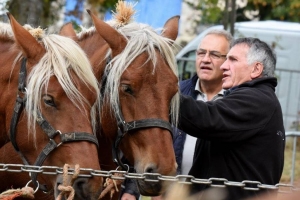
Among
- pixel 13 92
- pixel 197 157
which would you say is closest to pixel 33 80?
pixel 13 92

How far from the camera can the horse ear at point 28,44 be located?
4941 millimetres

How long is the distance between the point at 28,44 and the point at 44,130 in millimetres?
543

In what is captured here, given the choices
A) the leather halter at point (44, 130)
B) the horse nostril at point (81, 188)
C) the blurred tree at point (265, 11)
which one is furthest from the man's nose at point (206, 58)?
the blurred tree at point (265, 11)

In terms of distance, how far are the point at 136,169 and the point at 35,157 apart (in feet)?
2.07

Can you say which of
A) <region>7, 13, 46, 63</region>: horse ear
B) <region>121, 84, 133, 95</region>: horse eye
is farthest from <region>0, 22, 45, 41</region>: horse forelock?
<region>121, 84, 133, 95</region>: horse eye

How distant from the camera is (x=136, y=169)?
509 cm

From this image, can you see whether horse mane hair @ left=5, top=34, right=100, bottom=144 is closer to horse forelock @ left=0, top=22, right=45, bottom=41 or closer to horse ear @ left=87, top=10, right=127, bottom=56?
horse forelock @ left=0, top=22, right=45, bottom=41

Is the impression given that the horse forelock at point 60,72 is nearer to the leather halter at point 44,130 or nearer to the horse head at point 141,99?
the leather halter at point 44,130

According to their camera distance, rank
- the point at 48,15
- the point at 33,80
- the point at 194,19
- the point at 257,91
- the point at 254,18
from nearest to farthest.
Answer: the point at 33,80, the point at 257,91, the point at 48,15, the point at 194,19, the point at 254,18

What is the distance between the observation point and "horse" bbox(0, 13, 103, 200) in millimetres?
4762

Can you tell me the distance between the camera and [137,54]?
530cm

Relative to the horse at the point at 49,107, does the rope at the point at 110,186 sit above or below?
below

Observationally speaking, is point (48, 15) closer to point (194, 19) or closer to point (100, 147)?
point (100, 147)

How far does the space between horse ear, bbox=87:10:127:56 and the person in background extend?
1.87ft
